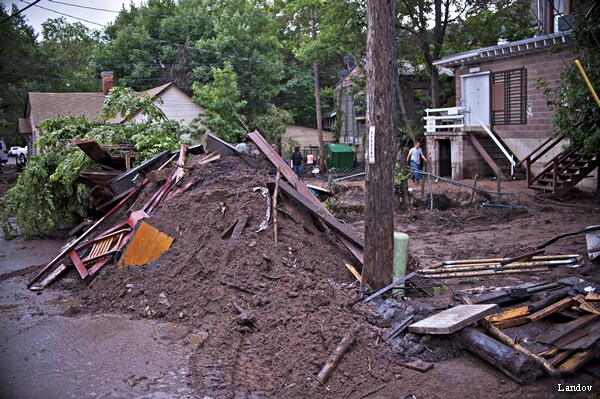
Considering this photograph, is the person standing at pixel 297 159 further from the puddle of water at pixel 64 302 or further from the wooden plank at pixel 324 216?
the puddle of water at pixel 64 302

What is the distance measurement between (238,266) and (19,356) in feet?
9.58

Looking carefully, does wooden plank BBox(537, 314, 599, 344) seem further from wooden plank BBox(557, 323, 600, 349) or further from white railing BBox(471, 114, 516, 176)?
white railing BBox(471, 114, 516, 176)

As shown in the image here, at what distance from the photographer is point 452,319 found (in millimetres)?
5930

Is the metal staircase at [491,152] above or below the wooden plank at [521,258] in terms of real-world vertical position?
above

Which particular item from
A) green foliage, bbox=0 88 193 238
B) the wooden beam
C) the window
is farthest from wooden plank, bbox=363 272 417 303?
the window

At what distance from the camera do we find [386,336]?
6.27 metres

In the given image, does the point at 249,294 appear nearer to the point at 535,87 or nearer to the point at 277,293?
the point at 277,293

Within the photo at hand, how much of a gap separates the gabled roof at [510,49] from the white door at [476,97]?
0.80 meters

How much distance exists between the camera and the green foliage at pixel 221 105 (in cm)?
2927

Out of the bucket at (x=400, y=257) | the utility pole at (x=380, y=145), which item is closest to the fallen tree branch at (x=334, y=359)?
the utility pole at (x=380, y=145)

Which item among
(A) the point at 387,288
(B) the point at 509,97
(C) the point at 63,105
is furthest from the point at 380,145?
(C) the point at 63,105

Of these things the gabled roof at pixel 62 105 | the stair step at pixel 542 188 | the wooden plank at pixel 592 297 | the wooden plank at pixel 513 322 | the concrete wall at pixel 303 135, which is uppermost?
the gabled roof at pixel 62 105

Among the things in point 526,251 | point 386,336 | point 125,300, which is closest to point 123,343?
point 125,300

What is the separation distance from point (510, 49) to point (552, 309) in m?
18.9
